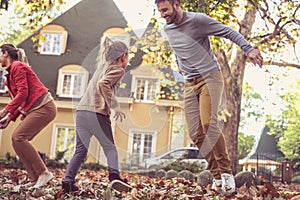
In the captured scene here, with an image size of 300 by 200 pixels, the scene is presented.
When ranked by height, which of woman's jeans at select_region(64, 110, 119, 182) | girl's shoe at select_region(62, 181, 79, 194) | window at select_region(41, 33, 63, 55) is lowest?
girl's shoe at select_region(62, 181, 79, 194)

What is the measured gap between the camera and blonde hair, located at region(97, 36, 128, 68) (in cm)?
409

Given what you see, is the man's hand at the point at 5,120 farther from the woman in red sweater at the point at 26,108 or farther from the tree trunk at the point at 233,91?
the tree trunk at the point at 233,91

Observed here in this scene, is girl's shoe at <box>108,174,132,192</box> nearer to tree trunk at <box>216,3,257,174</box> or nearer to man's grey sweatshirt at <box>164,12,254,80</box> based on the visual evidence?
man's grey sweatshirt at <box>164,12,254,80</box>

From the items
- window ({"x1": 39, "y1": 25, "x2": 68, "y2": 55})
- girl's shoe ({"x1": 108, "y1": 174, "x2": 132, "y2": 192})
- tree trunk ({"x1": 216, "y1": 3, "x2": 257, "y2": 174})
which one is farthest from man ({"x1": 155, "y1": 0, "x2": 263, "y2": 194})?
window ({"x1": 39, "y1": 25, "x2": 68, "y2": 55})

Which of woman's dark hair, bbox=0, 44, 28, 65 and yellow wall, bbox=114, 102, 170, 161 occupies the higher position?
woman's dark hair, bbox=0, 44, 28, 65

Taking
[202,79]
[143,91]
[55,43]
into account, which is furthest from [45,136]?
[202,79]

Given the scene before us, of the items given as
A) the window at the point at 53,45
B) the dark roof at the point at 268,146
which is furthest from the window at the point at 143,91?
the dark roof at the point at 268,146

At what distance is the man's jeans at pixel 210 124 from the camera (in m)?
3.95

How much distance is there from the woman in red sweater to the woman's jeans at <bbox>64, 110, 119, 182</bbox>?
1.81ft

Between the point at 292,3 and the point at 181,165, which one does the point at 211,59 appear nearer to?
the point at 292,3

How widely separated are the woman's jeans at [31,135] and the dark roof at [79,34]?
16.3 meters

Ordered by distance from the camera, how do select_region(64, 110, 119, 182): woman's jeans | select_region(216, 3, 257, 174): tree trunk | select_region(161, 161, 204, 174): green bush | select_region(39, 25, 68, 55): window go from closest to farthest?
select_region(64, 110, 119, 182): woman's jeans → select_region(216, 3, 257, 174): tree trunk → select_region(161, 161, 204, 174): green bush → select_region(39, 25, 68, 55): window

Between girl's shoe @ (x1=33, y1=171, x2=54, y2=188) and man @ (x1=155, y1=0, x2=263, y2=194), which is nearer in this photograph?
man @ (x1=155, y1=0, x2=263, y2=194)

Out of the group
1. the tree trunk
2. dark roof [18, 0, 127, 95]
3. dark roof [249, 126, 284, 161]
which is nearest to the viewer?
the tree trunk
